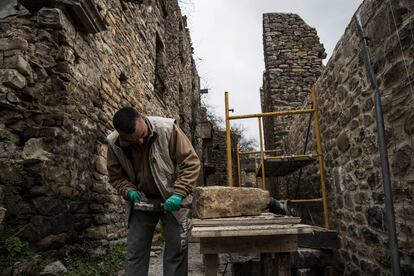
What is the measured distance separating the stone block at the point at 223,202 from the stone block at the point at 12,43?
2200 millimetres

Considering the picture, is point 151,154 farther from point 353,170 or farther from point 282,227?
point 353,170

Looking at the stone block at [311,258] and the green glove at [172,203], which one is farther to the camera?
the stone block at [311,258]

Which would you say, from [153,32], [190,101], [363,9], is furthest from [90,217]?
[190,101]

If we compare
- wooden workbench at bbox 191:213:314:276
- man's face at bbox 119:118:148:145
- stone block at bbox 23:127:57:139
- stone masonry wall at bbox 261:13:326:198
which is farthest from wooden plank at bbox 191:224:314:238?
stone masonry wall at bbox 261:13:326:198

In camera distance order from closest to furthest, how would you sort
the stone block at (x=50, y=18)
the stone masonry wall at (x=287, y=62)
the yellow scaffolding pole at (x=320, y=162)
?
the stone block at (x=50, y=18)
the yellow scaffolding pole at (x=320, y=162)
the stone masonry wall at (x=287, y=62)

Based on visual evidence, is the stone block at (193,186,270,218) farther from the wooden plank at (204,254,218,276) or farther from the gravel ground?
the gravel ground

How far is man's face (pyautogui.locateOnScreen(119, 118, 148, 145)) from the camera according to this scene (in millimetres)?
2154

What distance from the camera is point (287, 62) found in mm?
8344

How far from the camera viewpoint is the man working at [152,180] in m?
2.22

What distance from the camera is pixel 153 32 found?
24.4ft

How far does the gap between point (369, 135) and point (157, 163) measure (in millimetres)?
1885

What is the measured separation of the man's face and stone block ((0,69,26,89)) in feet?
4.59

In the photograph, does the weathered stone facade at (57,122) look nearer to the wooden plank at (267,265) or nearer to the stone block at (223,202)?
the stone block at (223,202)

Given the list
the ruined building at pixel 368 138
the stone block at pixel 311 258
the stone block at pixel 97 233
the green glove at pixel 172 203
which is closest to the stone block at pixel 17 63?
the stone block at pixel 97 233
